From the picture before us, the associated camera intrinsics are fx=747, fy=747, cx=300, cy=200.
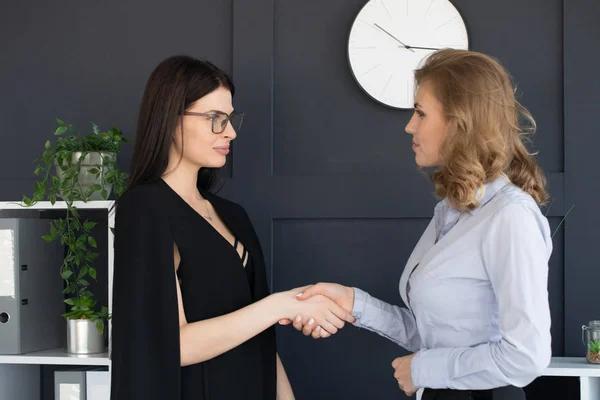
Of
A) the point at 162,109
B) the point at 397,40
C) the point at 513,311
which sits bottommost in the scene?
the point at 513,311

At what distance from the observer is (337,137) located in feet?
9.53

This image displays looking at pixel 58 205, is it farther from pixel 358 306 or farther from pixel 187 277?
pixel 358 306

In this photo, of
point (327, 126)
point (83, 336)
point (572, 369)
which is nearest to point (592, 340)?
point (572, 369)

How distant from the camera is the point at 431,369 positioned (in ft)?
5.72

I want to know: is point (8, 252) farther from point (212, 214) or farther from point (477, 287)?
point (477, 287)

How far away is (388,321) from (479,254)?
0.52 m

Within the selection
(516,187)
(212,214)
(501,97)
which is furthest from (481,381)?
(212,214)

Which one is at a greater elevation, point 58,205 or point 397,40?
point 397,40

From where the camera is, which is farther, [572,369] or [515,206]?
[572,369]

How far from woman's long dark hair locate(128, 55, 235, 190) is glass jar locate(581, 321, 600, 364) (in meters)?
1.46

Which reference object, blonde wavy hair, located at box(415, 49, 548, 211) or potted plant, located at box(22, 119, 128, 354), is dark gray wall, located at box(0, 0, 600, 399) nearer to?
potted plant, located at box(22, 119, 128, 354)

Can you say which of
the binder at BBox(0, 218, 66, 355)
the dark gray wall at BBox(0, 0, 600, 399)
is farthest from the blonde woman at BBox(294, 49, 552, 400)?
the binder at BBox(0, 218, 66, 355)

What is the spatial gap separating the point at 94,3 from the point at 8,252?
1112 mm

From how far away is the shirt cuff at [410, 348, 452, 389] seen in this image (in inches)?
68.1
